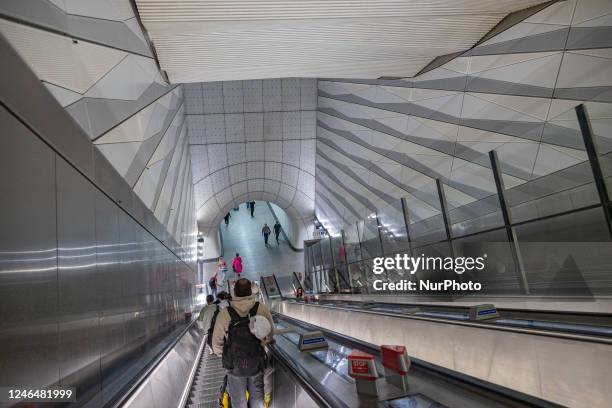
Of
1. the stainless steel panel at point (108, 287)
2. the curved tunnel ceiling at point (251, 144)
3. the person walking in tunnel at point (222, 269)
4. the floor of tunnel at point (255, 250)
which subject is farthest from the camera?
the floor of tunnel at point (255, 250)

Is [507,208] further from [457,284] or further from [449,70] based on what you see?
[449,70]

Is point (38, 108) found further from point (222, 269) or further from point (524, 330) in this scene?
point (222, 269)

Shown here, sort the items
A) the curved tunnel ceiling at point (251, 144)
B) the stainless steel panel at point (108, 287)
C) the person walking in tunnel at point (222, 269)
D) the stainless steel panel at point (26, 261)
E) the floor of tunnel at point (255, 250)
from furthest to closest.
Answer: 1. the floor of tunnel at point (255, 250)
2. the person walking in tunnel at point (222, 269)
3. the curved tunnel ceiling at point (251, 144)
4. the stainless steel panel at point (108, 287)
5. the stainless steel panel at point (26, 261)

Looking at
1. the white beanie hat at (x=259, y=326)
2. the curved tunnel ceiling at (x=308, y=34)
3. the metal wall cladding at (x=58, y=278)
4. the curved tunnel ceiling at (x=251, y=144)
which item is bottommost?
the white beanie hat at (x=259, y=326)

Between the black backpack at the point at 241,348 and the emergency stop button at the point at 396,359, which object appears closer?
the emergency stop button at the point at 396,359

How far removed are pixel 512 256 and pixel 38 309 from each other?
20.4 ft

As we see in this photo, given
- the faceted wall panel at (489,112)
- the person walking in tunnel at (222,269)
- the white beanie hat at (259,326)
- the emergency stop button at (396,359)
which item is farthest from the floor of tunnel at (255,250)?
the emergency stop button at (396,359)

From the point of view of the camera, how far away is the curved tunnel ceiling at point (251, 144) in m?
20.7

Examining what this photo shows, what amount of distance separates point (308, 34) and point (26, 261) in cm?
862

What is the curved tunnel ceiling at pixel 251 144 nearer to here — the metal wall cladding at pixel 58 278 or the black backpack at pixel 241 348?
the metal wall cladding at pixel 58 278

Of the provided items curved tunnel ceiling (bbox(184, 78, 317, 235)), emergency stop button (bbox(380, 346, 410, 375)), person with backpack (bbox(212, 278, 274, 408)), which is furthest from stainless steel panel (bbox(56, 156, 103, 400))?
curved tunnel ceiling (bbox(184, 78, 317, 235))

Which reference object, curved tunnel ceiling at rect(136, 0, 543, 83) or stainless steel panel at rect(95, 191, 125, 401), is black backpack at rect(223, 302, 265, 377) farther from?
curved tunnel ceiling at rect(136, 0, 543, 83)

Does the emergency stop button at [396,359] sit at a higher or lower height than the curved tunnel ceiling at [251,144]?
lower

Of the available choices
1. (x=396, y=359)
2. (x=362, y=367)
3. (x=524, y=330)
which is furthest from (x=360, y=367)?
(x=524, y=330)
